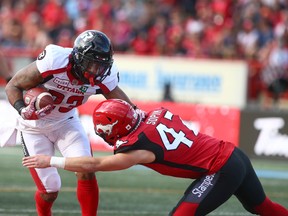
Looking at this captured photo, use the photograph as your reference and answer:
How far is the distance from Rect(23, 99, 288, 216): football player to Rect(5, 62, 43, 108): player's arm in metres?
0.83

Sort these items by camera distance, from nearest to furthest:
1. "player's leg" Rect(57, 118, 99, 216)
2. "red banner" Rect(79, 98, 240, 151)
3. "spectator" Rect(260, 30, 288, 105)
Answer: "player's leg" Rect(57, 118, 99, 216) → "red banner" Rect(79, 98, 240, 151) → "spectator" Rect(260, 30, 288, 105)

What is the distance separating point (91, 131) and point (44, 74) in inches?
251

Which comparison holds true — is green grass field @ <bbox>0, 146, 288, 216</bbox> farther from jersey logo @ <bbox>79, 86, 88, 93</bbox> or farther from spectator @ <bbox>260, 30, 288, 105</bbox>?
spectator @ <bbox>260, 30, 288, 105</bbox>

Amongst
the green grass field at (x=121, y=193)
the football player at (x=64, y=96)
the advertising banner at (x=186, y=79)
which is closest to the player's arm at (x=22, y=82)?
the football player at (x=64, y=96)

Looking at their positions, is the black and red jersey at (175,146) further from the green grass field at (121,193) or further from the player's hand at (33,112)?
the green grass field at (121,193)

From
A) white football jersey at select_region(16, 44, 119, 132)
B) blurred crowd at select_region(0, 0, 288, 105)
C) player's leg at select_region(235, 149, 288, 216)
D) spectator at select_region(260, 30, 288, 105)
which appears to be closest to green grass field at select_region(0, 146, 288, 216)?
white football jersey at select_region(16, 44, 119, 132)

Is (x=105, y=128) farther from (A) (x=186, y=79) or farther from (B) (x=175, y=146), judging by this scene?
(A) (x=186, y=79)

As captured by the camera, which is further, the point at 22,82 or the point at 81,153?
the point at 81,153

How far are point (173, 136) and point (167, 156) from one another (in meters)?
0.14

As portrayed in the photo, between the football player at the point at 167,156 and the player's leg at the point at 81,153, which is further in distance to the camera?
the player's leg at the point at 81,153

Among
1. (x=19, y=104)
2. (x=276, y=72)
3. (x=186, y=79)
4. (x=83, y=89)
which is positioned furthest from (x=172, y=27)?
(x=19, y=104)

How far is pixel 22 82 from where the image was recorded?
6.21 metres

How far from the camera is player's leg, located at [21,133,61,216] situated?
6.33 m

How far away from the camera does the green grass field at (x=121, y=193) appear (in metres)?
7.60
